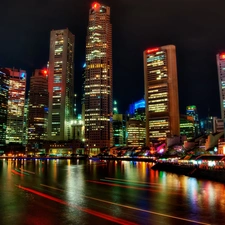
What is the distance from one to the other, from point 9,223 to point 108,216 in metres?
7.96

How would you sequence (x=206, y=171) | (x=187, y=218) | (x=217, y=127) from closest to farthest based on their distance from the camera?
1. (x=187, y=218)
2. (x=206, y=171)
3. (x=217, y=127)

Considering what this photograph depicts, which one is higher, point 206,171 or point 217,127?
point 217,127

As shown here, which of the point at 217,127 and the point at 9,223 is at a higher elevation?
the point at 217,127

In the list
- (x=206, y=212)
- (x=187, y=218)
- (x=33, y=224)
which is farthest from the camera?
(x=206, y=212)

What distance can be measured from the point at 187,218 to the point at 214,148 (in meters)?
116

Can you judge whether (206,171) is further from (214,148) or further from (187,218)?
(214,148)

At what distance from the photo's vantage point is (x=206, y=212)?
23.3 metres

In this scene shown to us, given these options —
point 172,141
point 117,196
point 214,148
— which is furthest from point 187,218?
point 172,141

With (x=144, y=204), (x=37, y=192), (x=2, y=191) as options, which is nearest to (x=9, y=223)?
(x=144, y=204)

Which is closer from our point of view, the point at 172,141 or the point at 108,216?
the point at 108,216

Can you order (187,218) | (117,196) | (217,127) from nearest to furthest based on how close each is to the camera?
(187,218) → (117,196) → (217,127)

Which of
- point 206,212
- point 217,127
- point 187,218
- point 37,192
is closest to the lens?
point 187,218

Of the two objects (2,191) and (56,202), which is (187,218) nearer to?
(56,202)

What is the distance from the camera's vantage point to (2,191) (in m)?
36.9
